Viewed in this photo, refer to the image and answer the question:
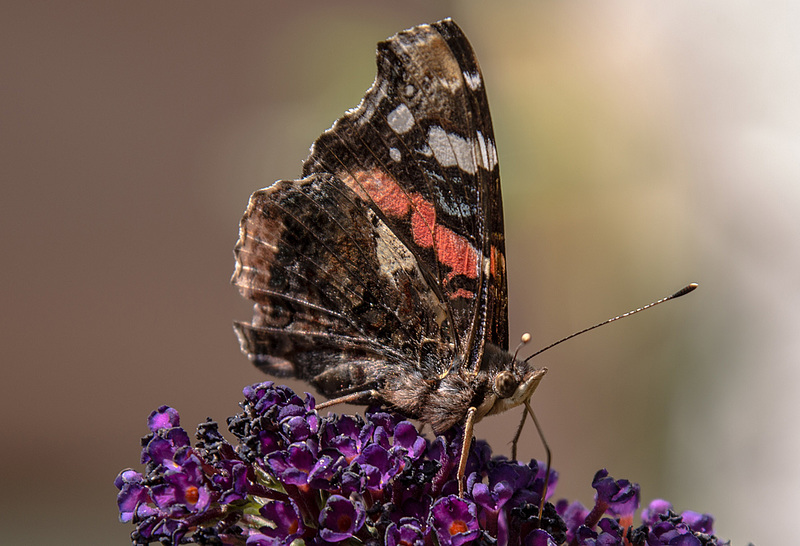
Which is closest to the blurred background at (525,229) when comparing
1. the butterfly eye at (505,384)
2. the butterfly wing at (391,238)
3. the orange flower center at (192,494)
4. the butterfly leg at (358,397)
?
the butterfly wing at (391,238)

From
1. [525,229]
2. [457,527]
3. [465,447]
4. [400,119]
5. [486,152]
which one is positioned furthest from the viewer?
[525,229]

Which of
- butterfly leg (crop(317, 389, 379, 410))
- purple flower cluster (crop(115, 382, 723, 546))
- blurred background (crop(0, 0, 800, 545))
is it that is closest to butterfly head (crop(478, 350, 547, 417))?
purple flower cluster (crop(115, 382, 723, 546))

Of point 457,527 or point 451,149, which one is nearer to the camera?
point 457,527

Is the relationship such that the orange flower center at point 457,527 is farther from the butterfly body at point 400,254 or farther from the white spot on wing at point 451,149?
the white spot on wing at point 451,149

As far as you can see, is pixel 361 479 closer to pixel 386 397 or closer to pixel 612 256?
pixel 386 397

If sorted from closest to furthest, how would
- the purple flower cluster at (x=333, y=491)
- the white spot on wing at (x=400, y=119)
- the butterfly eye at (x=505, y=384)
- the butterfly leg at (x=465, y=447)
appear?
the purple flower cluster at (x=333, y=491), the butterfly leg at (x=465, y=447), the butterfly eye at (x=505, y=384), the white spot on wing at (x=400, y=119)

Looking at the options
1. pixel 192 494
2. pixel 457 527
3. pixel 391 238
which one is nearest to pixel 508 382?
pixel 457 527

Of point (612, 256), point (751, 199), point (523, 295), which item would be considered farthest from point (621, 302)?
point (751, 199)

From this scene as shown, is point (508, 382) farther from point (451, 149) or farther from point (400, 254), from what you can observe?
point (451, 149)
